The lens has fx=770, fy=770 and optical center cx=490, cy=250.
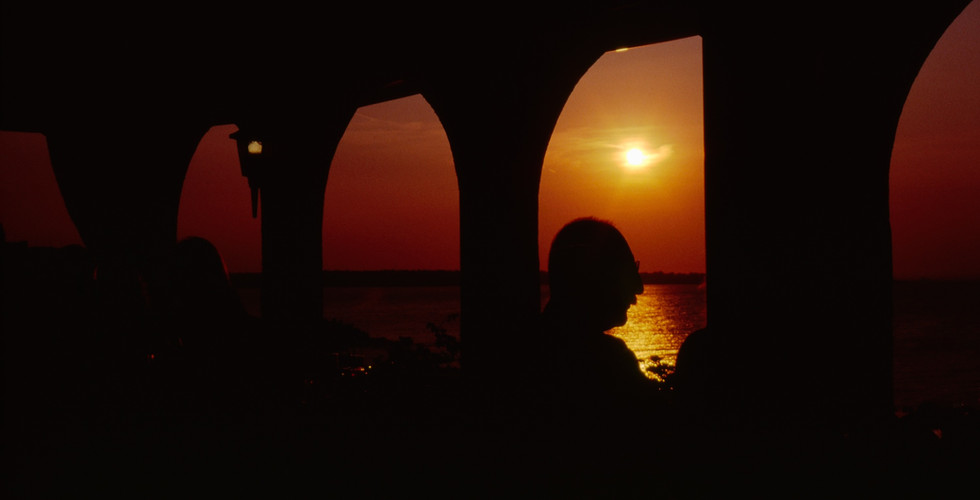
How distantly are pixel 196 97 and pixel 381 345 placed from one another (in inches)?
181

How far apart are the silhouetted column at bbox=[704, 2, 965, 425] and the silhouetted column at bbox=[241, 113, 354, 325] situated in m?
4.49

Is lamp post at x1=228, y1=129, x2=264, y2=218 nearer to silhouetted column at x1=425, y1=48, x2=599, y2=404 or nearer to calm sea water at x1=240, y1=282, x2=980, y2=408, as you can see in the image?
silhouetted column at x1=425, y1=48, x2=599, y2=404

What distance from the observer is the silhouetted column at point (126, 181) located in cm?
986

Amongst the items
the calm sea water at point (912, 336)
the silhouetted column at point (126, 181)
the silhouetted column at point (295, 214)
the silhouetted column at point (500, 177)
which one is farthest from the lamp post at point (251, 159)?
the calm sea water at point (912, 336)

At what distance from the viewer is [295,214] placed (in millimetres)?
7797

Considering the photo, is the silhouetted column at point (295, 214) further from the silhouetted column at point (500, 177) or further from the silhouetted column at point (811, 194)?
the silhouetted column at point (811, 194)

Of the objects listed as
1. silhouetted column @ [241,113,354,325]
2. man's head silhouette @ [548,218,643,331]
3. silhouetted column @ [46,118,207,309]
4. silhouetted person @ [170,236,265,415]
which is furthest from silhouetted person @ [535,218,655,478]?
silhouetted column @ [46,118,207,309]

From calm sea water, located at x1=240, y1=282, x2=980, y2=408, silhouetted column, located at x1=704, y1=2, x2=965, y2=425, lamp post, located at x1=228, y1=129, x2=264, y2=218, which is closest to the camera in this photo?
silhouetted column, located at x1=704, y1=2, x2=965, y2=425

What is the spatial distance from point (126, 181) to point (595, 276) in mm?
9558

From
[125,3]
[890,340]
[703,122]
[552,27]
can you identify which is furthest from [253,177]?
[890,340]

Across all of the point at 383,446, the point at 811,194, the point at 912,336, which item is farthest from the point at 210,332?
the point at 912,336

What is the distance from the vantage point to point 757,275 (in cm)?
411

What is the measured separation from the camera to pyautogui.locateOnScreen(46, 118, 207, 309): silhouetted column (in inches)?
388

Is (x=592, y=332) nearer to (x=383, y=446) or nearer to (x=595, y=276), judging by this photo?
(x=595, y=276)
